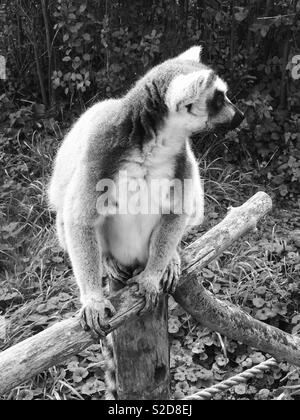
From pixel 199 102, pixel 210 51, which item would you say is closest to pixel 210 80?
pixel 199 102

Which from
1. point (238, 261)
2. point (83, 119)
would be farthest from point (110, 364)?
point (238, 261)

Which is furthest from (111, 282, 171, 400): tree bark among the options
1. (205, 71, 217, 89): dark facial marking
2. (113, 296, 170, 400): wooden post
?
(205, 71, 217, 89): dark facial marking

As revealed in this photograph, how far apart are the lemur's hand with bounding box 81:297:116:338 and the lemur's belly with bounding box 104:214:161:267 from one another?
41 cm

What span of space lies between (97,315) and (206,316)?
2.19 feet

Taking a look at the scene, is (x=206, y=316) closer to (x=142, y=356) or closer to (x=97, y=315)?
(x=142, y=356)

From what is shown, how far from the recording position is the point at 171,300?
438 centimetres

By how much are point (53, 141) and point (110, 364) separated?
3511 mm

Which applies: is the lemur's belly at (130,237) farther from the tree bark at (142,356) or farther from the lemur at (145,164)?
the tree bark at (142,356)

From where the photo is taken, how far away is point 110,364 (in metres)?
2.85

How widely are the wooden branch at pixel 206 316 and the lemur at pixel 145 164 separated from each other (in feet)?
0.25

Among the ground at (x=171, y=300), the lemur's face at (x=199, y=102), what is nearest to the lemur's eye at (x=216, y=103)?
the lemur's face at (x=199, y=102)

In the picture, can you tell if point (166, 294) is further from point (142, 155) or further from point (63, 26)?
point (63, 26)

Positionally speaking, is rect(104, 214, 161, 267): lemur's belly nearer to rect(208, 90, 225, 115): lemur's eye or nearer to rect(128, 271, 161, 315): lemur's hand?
rect(128, 271, 161, 315): lemur's hand

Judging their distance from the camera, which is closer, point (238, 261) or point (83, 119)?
point (83, 119)
